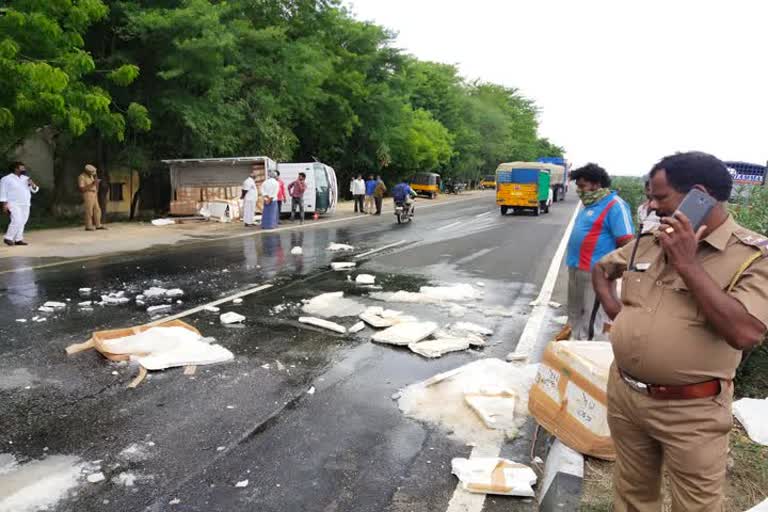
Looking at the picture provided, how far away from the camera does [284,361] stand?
5.57 m

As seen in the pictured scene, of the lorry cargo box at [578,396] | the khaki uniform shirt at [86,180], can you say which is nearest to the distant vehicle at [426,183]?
the khaki uniform shirt at [86,180]

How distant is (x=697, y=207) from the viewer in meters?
2.17

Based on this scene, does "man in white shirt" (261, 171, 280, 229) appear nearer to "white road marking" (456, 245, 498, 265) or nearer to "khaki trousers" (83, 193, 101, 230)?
"khaki trousers" (83, 193, 101, 230)

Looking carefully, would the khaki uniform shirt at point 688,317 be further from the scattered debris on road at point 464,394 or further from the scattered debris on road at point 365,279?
the scattered debris on road at point 365,279

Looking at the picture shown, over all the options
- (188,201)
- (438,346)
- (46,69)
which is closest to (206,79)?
(188,201)

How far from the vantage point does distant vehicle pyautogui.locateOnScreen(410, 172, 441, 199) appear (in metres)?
44.7

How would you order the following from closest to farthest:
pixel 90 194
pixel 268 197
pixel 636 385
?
pixel 636 385
pixel 90 194
pixel 268 197

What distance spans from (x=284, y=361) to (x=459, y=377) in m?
1.71

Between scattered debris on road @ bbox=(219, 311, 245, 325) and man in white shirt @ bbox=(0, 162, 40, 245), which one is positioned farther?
man in white shirt @ bbox=(0, 162, 40, 245)

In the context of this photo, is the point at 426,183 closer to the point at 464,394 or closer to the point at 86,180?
the point at 86,180

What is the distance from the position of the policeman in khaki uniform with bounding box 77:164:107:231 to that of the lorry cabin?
4.39 meters

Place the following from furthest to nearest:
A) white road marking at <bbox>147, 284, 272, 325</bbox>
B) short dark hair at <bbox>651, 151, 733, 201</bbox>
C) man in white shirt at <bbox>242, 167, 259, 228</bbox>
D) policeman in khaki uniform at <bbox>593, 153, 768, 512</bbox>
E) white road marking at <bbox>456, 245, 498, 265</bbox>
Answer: man in white shirt at <bbox>242, 167, 259, 228</bbox>
white road marking at <bbox>456, 245, 498, 265</bbox>
white road marking at <bbox>147, 284, 272, 325</bbox>
short dark hair at <bbox>651, 151, 733, 201</bbox>
policeman in khaki uniform at <bbox>593, 153, 768, 512</bbox>

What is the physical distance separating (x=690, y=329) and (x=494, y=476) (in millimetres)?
1735

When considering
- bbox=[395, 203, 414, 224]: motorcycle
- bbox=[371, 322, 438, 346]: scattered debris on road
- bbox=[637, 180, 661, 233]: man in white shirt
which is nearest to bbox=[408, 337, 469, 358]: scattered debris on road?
bbox=[371, 322, 438, 346]: scattered debris on road
